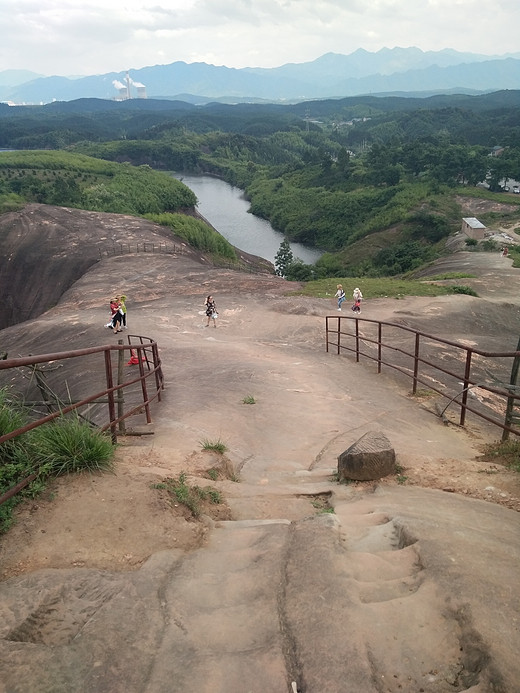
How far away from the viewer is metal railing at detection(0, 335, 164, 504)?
4320mm

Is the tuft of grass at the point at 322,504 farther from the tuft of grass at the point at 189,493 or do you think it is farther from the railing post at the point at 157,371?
the railing post at the point at 157,371

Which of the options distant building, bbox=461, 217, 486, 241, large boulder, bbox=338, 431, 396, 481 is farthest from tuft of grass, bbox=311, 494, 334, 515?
distant building, bbox=461, 217, 486, 241

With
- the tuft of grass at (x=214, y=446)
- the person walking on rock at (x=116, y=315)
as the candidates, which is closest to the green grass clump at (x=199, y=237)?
the person walking on rock at (x=116, y=315)

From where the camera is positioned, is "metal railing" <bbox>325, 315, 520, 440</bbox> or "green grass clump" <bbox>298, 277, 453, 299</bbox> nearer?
"metal railing" <bbox>325, 315, 520, 440</bbox>

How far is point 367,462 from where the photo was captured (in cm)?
569

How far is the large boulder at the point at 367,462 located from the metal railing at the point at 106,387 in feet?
8.76

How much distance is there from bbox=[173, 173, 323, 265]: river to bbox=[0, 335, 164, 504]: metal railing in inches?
1736

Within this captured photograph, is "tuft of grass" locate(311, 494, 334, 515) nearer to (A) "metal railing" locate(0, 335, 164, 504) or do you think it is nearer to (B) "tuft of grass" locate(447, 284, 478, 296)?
(A) "metal railing" locate(0, 335, 164, 504)

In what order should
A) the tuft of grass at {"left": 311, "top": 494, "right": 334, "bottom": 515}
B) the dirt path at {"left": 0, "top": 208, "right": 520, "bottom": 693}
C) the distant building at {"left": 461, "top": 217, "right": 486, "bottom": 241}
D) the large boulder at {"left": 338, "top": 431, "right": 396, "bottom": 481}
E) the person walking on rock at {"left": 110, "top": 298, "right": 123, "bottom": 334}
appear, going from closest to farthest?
the dirt path at {"left": 0, "top": 208, "right": 520, "bottom": 693} < the tuft of grass at {"left": 311, "top": 494, "right": 334, "bottom": 515} < the large boulder at {"left": 338, "top": 431, "right": 396, "bottom": 481} < the person walking on rock at {"left": 110, "top": 298, "right": 123, "bottom": 334} < the distant building at {"left": 461, "top": 217, "right": 486, "bottom": 241}

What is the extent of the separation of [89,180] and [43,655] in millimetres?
68203

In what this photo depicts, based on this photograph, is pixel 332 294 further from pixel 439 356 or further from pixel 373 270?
pixel 373 270

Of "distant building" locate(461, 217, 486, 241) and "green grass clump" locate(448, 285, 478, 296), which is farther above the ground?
"green grass clump" locate(448, 285, 478, 296)

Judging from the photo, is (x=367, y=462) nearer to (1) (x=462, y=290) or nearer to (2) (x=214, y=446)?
(2) (x=214, y=446)

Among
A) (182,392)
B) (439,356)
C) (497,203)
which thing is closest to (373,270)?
(497,203)
